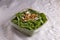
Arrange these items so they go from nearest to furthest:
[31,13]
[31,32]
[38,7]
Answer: [31,32]
[31,13]
[38,7]

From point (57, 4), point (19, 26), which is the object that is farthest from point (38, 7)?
point (19, 26)

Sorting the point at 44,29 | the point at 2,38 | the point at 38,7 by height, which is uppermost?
the point at 38,7

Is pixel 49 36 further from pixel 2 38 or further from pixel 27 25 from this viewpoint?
pixel 2 38

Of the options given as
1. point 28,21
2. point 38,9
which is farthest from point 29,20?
point 38,9

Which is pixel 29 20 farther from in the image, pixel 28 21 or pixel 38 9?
pixel 38 9
